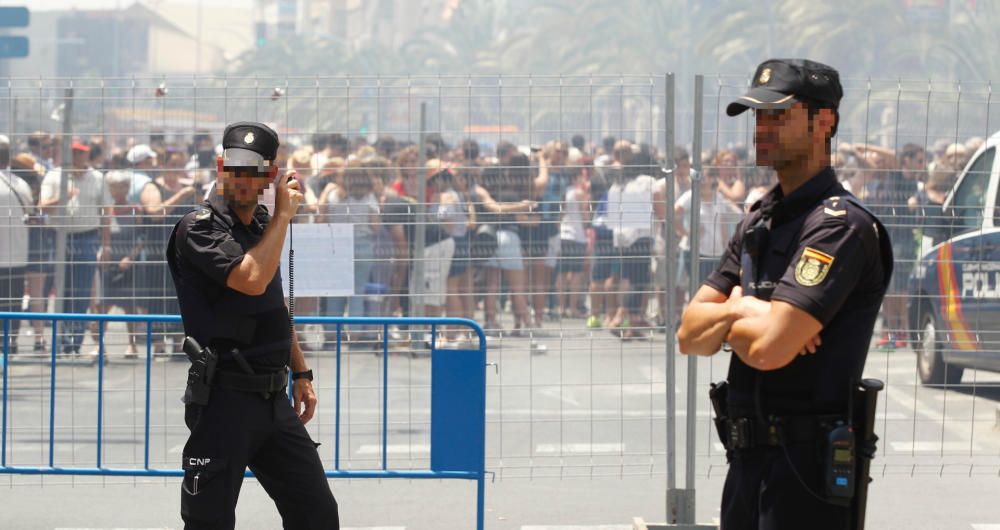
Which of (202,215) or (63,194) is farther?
(63,194)

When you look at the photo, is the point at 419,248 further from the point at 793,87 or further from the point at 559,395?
the point at 793,87

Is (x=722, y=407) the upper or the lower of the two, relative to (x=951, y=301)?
lower

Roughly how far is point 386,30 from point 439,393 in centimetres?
3057

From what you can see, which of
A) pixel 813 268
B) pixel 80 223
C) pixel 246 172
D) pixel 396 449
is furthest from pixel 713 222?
pixel 813 268

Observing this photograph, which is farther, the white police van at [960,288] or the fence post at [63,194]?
the fence post at [63,194]

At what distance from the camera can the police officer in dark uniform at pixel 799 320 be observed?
3217 mm

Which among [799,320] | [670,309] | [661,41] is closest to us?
[799,320]

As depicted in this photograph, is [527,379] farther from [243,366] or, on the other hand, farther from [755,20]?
[755,20]

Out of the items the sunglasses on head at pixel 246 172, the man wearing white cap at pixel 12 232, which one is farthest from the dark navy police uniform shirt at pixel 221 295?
the man wearing white cap at pixel 12 232

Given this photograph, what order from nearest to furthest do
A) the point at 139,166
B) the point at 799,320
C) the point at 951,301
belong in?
the point at 799,320
the point at 951,301
the point at 139,166

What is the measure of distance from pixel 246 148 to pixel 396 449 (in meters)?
3.71

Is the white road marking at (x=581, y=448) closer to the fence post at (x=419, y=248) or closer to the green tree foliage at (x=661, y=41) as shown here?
the fence post at (x=419, y=248)

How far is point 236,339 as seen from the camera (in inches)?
175

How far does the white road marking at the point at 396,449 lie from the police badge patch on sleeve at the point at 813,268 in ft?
15.1
